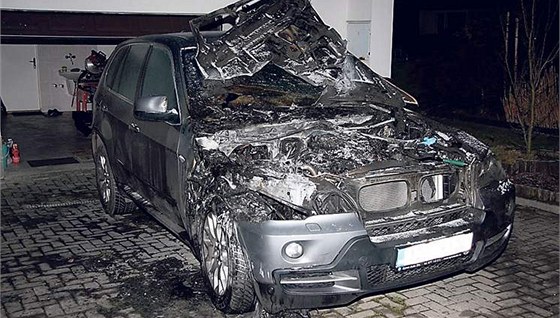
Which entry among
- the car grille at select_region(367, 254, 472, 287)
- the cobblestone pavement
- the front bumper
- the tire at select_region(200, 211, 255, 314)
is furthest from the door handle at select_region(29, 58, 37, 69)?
the car grille at select_region(367, 254, 472, 287)

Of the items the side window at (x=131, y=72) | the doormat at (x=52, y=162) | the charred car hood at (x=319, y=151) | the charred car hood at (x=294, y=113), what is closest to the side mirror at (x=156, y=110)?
the charred car hood at (x=294, y=113)

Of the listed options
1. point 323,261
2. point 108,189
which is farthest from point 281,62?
point 323,261

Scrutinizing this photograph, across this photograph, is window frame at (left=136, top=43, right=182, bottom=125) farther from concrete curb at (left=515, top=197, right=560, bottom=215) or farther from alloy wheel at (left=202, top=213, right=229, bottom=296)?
concrete curb at (left=515, top=197, right=560, bottom=215)

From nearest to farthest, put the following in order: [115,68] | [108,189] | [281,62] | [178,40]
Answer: [178,40]
[281,62]
[115,68]
[108,189]

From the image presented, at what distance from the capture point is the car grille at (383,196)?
4023 mm

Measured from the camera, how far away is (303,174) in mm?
3988

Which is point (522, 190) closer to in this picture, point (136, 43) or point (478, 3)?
point (136, 43)

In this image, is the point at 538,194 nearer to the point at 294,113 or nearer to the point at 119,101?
the point at 294,113

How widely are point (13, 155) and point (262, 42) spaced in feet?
16.4

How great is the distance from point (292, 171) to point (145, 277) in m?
1.70

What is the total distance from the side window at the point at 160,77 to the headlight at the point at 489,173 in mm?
2276

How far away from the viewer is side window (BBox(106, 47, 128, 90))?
628 cm

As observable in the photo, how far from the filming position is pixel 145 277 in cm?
496

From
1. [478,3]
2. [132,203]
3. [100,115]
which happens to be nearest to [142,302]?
[132,203]
